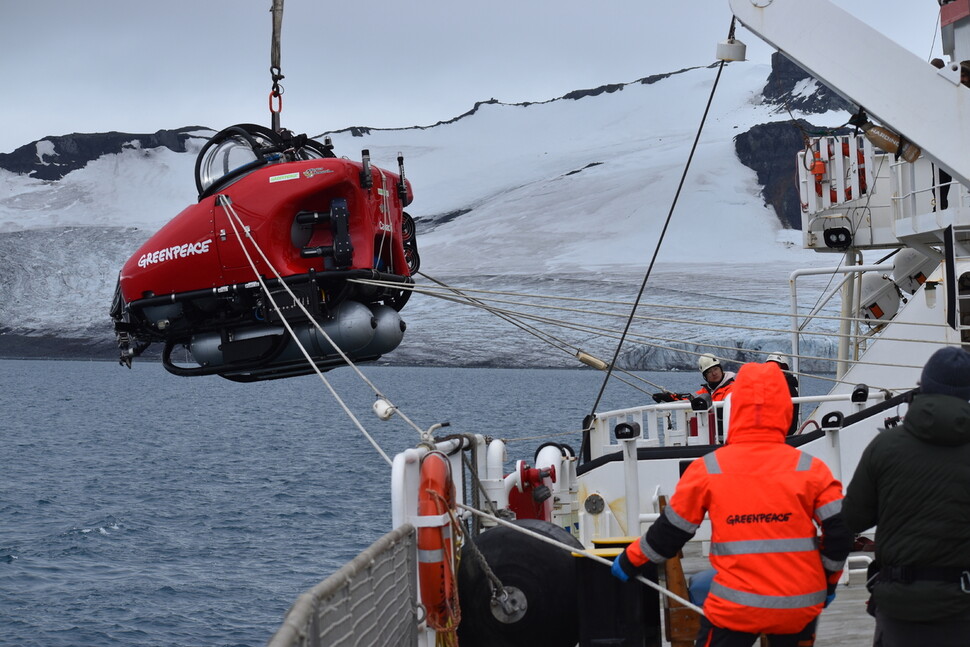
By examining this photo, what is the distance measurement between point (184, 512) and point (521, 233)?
139 m

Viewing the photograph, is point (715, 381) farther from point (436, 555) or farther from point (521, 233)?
point (521, 233)

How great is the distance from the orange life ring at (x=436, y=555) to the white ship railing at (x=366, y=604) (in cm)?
6

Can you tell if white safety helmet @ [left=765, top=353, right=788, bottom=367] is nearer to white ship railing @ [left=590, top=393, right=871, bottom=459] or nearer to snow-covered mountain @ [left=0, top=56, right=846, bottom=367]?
white ship railing @ [left=590, top=393, right=871, bottom=459]

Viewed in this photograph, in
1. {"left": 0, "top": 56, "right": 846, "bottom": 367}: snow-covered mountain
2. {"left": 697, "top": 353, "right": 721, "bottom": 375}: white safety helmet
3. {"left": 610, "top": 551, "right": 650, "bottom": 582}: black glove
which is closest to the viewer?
{"left": 610, "top": 551, "right": 650, "bottom": 582}: black glove

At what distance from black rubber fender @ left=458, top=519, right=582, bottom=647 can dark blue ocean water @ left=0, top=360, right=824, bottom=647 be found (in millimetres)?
9403

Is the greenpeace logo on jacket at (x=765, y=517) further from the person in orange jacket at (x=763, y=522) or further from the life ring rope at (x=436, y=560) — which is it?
the life ring rope at (x=436, y=560)

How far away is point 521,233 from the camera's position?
164 meters

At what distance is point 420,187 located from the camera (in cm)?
19800

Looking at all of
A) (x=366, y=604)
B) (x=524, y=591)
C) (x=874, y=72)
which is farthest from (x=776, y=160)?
(x=366, y=604)

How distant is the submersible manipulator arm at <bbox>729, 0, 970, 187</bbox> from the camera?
21.0ft

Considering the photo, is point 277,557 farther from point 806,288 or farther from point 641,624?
point 806,288

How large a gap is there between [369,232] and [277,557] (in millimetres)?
12870

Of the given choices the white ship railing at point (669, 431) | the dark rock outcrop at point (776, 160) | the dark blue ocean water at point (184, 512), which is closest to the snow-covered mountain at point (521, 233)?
the dark rock outcrop at point (776, 160)

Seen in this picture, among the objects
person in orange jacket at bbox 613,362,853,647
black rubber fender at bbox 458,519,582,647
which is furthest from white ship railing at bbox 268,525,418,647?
person in orange jacket at bbox 613,362,853,647
